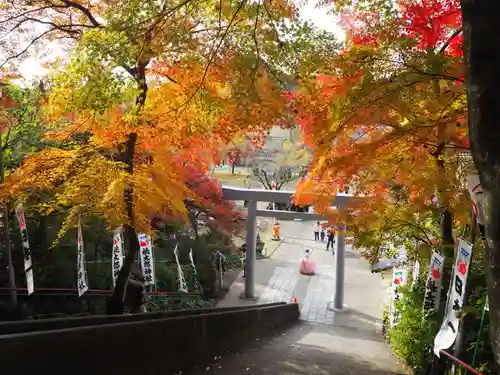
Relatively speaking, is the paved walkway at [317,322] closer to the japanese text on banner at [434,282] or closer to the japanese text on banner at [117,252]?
the japanese text on banner at [434,282]

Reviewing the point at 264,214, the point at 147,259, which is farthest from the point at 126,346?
the point at 264,214

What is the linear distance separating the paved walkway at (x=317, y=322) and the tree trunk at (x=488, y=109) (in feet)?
14.0

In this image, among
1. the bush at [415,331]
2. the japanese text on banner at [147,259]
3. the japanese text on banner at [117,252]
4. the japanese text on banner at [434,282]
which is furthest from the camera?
the japanese text on banner at [147,259]

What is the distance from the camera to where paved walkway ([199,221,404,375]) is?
6.91 meters

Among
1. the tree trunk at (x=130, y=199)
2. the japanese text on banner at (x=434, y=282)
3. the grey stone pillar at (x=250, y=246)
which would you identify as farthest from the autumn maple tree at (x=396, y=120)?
the grey stone pillar at (x=250, y=246)

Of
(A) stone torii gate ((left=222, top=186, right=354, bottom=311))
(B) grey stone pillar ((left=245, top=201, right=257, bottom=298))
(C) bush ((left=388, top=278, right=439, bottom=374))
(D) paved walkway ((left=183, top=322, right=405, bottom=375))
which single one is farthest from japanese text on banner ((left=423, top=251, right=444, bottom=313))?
(B) grey stone pillar ((left=245, top=201, right=257, bottom=298))

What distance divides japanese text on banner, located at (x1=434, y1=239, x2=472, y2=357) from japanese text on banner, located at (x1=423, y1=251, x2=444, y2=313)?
3.31 feet

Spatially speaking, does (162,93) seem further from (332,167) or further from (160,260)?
(160,260)

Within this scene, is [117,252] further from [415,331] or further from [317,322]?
[317,322]

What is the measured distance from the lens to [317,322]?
1450 cm

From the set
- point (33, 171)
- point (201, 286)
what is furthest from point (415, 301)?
point (201, 286)

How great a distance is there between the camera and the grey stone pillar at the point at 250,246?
49.4ft

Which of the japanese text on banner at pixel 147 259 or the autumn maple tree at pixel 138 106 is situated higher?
the autumn maple tree at pixel 138 106

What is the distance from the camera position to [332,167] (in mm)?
6133
